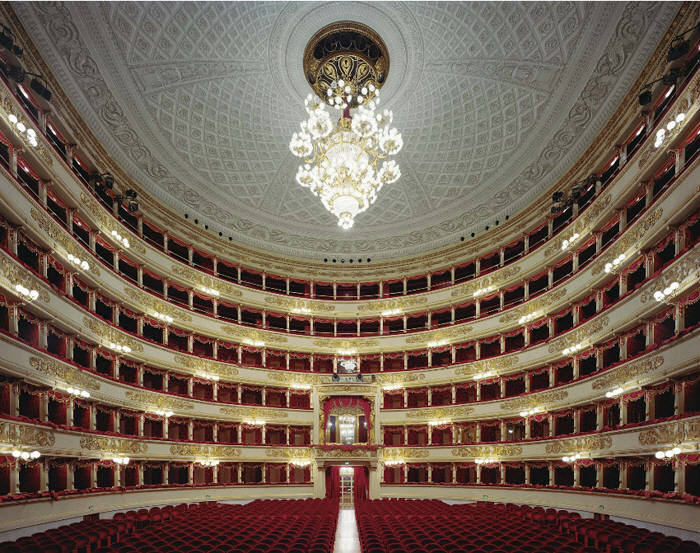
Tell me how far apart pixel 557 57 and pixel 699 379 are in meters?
11.7

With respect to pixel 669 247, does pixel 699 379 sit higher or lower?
lower

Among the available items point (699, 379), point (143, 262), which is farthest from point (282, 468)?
point (699, 379)

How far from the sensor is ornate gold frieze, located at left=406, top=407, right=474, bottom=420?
26.5m

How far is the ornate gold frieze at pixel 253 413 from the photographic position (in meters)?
26.3

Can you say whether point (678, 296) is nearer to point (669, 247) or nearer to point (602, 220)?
point (669, 247)

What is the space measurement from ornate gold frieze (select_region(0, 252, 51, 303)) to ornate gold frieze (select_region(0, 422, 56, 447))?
A: 3556 millimetres

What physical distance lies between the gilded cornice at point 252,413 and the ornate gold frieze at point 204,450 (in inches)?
60.1

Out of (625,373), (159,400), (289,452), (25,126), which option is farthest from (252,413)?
(625,373)

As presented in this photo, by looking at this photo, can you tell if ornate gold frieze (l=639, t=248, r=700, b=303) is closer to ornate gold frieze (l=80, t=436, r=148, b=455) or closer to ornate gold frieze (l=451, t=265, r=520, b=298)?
ornate gold frieze (l=451, t=265, r=520, b=298)

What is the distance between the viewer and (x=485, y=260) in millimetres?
29328

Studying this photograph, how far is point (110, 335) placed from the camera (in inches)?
808

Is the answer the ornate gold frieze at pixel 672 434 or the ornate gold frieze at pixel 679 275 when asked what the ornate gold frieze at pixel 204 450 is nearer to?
the ornate gold frieze at pixel 672 434

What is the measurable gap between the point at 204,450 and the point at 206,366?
388cm

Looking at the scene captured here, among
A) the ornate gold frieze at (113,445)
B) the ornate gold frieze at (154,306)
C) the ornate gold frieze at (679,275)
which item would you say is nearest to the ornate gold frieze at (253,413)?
the ornate gold frieze at (154,306)
